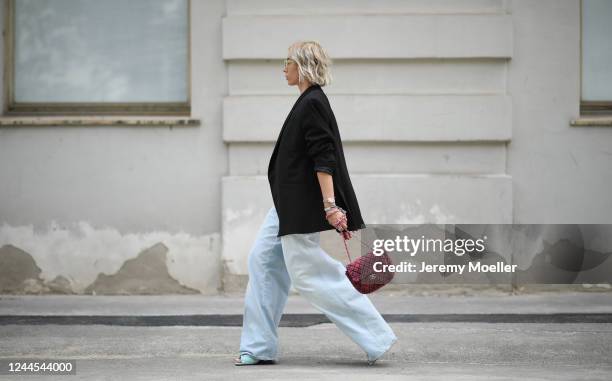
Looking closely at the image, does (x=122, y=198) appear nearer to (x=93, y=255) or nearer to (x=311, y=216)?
(x=93, y=255)

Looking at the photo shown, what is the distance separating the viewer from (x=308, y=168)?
5.84 m

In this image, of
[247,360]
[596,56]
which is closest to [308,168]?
[247,360]

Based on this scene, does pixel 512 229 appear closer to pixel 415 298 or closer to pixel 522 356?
pixel 415 298

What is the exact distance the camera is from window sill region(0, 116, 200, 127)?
898 cm

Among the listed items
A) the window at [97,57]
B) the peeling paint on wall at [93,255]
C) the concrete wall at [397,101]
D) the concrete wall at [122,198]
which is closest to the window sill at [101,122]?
the concrete wall at [122,198]

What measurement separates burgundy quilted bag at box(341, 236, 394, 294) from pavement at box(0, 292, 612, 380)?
48 cm

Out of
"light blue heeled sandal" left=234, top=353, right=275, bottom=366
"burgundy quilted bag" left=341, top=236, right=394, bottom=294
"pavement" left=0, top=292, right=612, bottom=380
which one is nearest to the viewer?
"burgundy quilted bag" left=341, top=236, right=394, bottom=294

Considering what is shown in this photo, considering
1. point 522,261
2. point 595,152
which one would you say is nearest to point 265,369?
point 522,261

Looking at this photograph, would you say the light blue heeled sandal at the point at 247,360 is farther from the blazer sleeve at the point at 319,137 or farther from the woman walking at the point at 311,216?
the blazer sleeve at the point at 319,137

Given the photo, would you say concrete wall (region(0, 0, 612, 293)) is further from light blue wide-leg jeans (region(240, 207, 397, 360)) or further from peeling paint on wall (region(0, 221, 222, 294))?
light blue wide-leg jeans (region(240, 207, 397, 360))

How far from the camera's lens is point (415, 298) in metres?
8.84

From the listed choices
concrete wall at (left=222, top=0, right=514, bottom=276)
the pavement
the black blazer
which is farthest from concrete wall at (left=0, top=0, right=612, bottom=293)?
the black blazer

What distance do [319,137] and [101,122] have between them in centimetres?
376

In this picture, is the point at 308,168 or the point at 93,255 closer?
the point at 308,168
